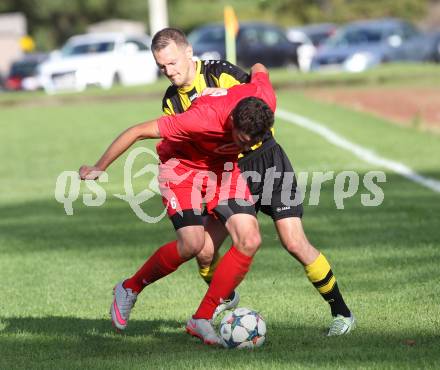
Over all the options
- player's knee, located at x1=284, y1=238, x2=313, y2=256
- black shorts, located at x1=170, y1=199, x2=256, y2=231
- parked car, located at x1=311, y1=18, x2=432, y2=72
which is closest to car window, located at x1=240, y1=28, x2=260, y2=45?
parked car, located at x1=311, y1=18, x2=432, y2=72

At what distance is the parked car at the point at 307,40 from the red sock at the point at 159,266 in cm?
3435

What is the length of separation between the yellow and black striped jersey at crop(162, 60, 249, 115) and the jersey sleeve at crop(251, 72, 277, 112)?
26cm

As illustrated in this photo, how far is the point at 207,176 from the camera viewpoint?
744cm

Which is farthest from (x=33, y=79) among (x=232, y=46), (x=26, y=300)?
(x=26, y=300)

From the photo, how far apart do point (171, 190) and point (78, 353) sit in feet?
3.96

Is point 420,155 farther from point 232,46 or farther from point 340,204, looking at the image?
point 232,46

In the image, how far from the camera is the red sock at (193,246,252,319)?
7059mm

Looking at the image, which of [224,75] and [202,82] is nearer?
[202,82]

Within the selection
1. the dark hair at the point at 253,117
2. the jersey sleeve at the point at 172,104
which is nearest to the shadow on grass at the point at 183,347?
the dark hair at the point at 253,117

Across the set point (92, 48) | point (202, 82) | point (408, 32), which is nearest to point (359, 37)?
point (408, 32)

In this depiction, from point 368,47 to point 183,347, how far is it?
35.2m

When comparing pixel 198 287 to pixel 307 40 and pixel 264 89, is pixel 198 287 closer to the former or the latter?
pixel 264 89

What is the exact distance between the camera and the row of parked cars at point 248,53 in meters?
40.1

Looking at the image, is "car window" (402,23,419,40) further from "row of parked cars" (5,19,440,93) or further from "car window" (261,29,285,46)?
"car window" (261,29,285,46)
